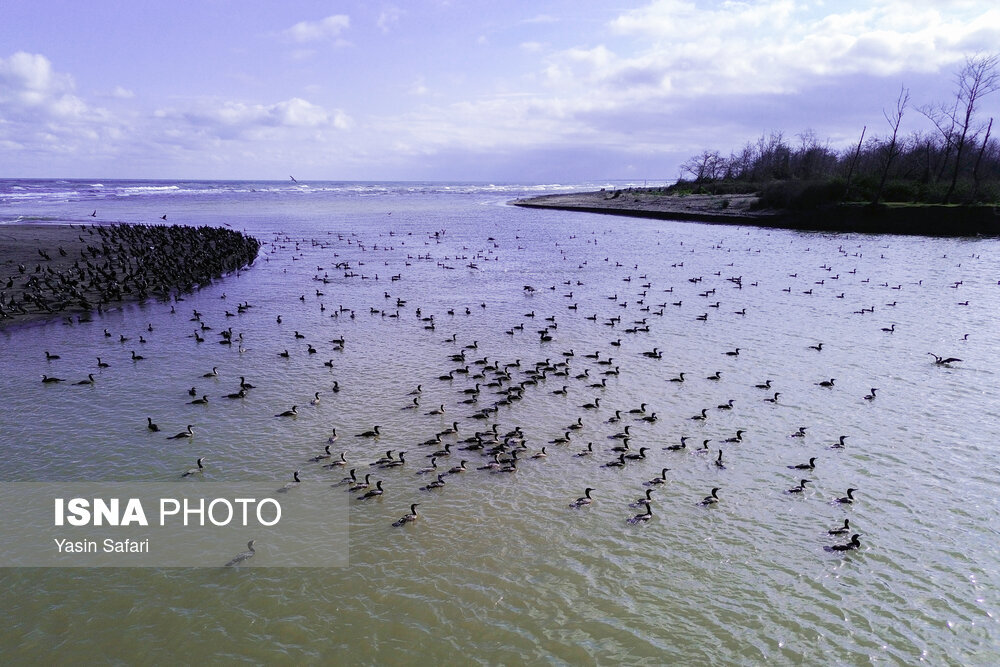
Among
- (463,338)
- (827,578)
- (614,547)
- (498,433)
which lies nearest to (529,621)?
(614,547)

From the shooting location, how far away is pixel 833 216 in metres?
64.6

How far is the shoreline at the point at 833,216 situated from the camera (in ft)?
186

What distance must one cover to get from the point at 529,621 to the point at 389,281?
31.5 meters

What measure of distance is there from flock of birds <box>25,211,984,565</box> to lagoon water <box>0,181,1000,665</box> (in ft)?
0.52

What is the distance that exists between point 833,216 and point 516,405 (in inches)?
2437

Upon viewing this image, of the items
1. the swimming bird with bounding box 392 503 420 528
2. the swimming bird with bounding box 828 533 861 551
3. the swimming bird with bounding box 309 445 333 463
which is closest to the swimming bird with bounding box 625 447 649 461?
the swimming bird with bounding box 828 533 861 551

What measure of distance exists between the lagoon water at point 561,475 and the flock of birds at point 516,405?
16 centimetres

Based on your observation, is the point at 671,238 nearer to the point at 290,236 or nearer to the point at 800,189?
the point at 800,189

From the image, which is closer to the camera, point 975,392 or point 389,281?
point 975,392

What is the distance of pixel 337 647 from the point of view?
8695 millimetres

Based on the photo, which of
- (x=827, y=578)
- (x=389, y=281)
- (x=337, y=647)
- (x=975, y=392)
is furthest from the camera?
(x=389, y=281)

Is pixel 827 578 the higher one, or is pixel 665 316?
pixel 665 316

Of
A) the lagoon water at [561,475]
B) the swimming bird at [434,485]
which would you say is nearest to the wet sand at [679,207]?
the lagoon water at [561,475]

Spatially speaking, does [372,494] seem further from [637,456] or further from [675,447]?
[675,447]
